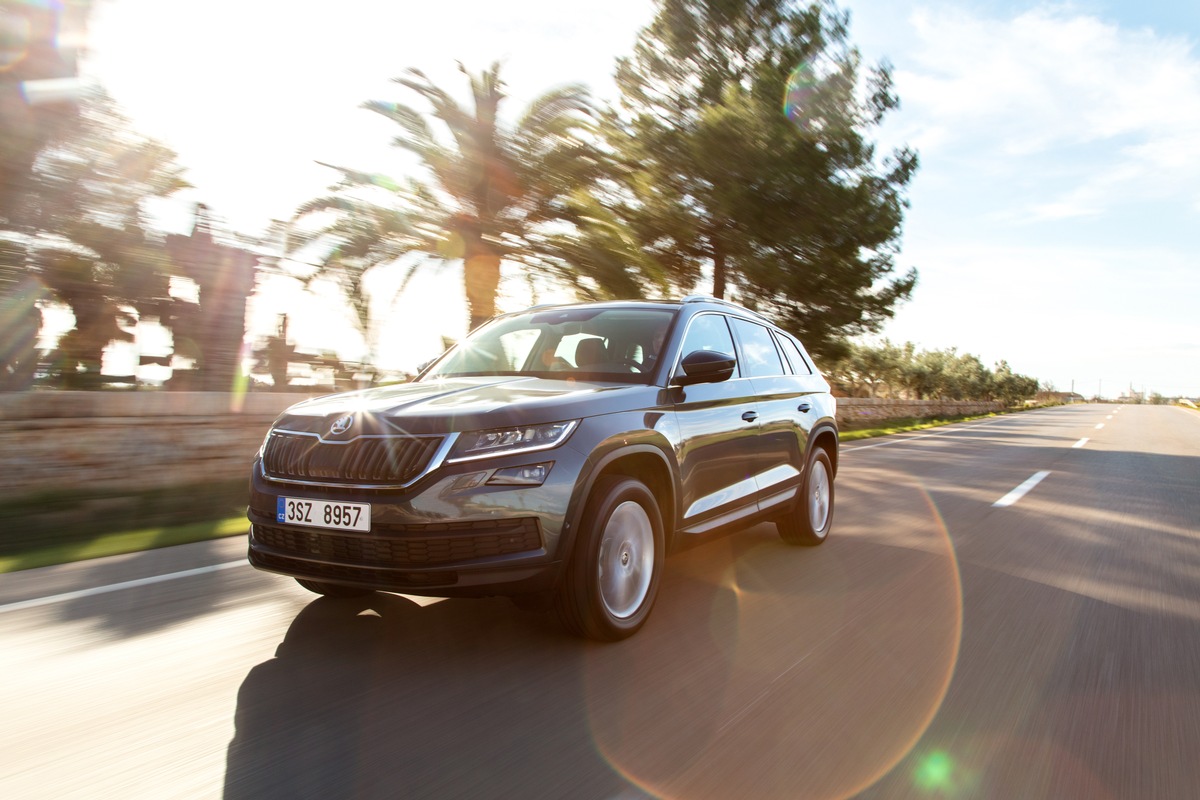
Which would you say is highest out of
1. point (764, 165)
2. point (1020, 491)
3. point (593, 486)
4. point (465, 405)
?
point (764, 165)

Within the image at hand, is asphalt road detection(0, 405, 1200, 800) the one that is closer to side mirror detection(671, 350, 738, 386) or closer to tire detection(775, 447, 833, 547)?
tire detection(775, 447, 833, 547)

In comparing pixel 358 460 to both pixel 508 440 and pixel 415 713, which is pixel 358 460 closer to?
pixel 508 440

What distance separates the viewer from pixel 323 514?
3625mm

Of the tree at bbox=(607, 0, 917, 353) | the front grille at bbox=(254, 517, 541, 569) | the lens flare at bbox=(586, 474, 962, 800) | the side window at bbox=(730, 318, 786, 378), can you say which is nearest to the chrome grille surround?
the front grille at bbox=(254, 517, 541, 569)

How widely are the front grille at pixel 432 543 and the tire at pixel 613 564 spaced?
299 mm

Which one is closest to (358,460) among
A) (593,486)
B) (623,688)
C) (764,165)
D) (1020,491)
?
(593,486)

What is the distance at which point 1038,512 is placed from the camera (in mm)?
8797

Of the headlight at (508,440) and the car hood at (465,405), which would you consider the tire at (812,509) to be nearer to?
the car hood at (465,405)

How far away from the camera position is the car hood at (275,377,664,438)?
3.61m

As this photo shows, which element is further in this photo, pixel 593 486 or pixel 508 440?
pixel 593 486

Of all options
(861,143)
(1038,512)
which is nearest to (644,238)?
(861,143)

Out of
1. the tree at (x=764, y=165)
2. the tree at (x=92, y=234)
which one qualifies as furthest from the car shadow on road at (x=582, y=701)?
the tree at (x=764, y=165)

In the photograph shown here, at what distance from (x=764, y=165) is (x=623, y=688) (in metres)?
18.6

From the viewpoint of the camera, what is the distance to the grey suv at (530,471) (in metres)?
3.49
